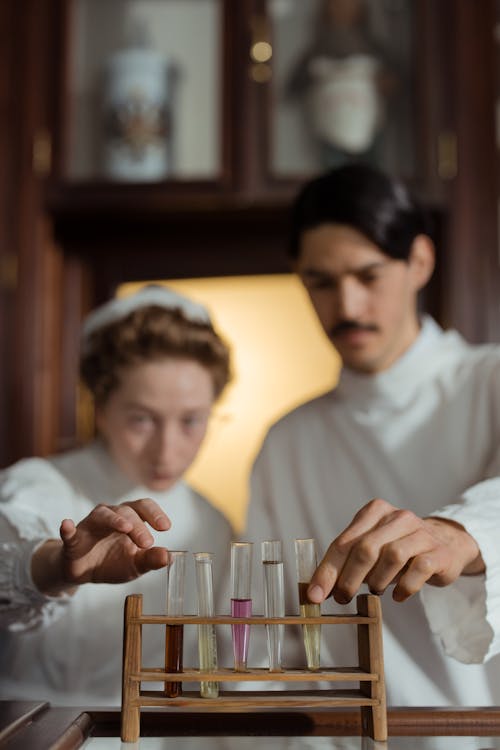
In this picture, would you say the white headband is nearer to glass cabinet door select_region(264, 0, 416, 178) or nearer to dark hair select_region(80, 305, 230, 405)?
dark hair select_region(80, 305, 230, 405)

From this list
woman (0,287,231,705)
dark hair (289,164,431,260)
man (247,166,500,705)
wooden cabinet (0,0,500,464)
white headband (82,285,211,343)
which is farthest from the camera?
wooden cabinet (0,0,500,464)

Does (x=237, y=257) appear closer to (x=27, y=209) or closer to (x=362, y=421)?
(x=27, y=209)

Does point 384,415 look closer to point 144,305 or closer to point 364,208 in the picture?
point 364,208

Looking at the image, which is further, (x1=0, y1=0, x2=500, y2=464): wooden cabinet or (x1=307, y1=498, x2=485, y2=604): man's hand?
(x1=0, y1=0, x2=500, y2=464): wooden cabinet

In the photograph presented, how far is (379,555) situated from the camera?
531 mm

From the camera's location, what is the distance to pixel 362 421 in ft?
3.18

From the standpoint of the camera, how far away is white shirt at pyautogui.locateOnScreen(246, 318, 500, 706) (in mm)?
635

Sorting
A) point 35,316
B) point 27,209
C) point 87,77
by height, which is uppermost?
point 87,77

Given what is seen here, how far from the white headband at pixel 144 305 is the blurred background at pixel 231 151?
110 millimetres

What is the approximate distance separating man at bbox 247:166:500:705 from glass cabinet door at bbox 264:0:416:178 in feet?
0.88

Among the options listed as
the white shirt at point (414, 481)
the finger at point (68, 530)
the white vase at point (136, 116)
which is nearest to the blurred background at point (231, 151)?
the white vase at point (136, 116)

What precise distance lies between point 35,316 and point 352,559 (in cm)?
82

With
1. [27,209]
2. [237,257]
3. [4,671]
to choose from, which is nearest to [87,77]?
[27,209]

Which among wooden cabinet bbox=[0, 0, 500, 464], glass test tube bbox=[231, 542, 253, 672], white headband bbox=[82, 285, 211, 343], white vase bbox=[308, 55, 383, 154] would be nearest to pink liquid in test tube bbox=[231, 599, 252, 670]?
glass test tube bbox=[231, 542, 253, 672]
